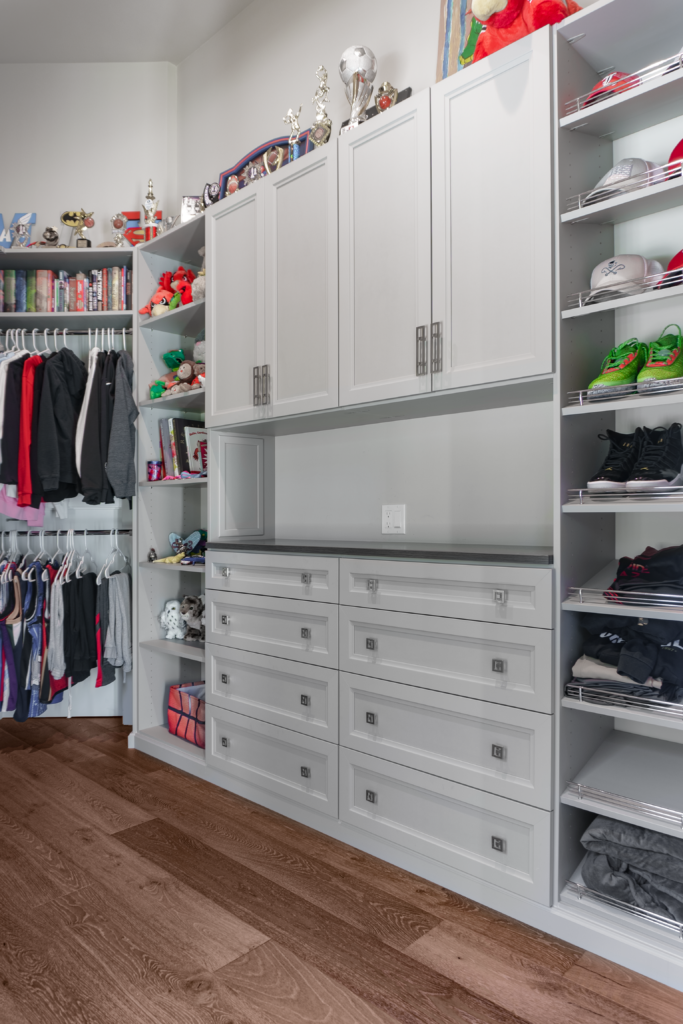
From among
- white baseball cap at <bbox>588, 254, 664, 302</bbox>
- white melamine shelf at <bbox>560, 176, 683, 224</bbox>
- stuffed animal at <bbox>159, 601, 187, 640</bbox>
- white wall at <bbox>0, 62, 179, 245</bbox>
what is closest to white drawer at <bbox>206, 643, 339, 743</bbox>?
stuffed animal at <bbox>159, 601, 187, 640</bbox>

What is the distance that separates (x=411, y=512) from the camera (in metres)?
2.53

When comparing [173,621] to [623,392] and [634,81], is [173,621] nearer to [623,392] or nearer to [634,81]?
[623,392]

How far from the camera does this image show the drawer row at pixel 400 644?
178 centimetres

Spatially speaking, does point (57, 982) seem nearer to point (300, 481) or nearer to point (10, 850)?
point (10, 850)

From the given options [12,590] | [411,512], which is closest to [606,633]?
[411,512]

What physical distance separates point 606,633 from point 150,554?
216 cm

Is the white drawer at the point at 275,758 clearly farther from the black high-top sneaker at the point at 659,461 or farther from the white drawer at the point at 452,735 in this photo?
the black high-top sneaker at the point at 659,461

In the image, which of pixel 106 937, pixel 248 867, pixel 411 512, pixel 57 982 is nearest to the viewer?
pixel 57 982

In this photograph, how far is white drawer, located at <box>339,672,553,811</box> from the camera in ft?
5.76

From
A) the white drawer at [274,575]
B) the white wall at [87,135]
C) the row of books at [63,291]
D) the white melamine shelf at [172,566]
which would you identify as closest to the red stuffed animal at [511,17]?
the white drawer at [274,575]

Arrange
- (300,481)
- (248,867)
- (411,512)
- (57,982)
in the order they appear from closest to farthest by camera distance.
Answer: (57,982) → (248,867) → (411,512) → (300,481)

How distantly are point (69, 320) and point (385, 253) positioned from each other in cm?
211

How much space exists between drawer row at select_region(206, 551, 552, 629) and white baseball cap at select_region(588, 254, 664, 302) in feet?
2.40

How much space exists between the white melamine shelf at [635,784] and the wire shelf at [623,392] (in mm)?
978
